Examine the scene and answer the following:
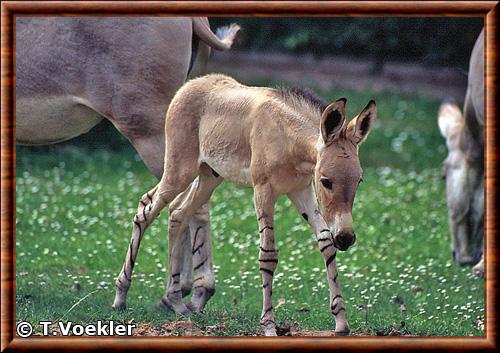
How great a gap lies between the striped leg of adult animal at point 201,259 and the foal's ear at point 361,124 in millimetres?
1874

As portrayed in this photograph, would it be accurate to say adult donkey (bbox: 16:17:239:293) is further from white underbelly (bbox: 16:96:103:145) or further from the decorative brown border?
the decorative brown border

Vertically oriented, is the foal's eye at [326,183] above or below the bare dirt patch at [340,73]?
below

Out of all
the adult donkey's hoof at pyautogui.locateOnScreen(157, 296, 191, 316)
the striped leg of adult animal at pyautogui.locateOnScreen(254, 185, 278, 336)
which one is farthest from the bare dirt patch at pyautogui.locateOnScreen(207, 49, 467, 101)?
the striped leg of adult animal at pyautogui.locateOnScreen(254, 185, 278, 336)

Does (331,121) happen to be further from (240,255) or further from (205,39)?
(240,255)

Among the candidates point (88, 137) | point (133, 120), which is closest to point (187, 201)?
point (133, 120)

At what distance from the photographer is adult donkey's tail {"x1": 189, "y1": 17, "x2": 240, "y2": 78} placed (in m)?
7.46

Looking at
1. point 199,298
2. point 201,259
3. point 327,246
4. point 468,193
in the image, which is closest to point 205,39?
point 201,259

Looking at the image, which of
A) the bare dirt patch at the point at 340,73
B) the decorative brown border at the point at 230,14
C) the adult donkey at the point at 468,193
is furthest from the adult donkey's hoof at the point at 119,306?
the bare dirt patch at the point at 340,73

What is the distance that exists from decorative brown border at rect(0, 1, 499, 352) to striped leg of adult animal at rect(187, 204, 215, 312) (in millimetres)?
1770

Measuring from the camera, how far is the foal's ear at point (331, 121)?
5.24m

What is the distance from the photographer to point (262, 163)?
5.66 meters

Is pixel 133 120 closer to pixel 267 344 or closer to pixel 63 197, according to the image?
pixel 267 344

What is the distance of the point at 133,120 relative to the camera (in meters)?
6.99

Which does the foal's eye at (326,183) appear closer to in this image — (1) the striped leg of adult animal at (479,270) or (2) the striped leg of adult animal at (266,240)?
(2) the striped leg of adult animal at (266,240)
